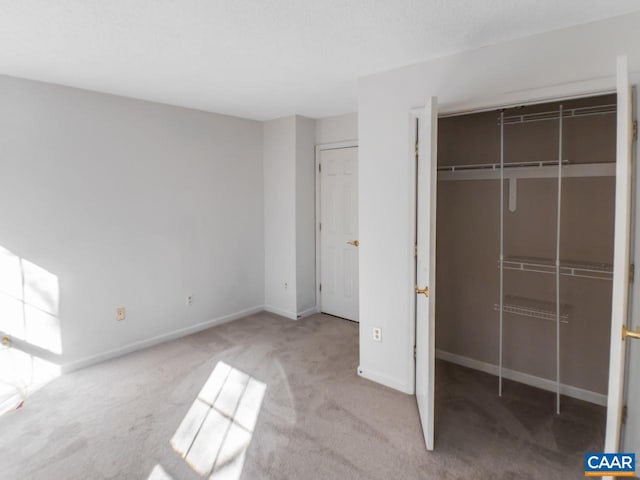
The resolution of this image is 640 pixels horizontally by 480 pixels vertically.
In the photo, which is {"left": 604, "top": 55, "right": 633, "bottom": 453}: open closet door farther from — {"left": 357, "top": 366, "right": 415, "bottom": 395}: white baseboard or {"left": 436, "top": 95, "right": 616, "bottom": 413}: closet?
{"left": 357, "top": 366, "right": 415, "bottom": 395}: white baseboard

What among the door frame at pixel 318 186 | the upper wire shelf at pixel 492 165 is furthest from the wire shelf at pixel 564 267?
the door frame at pixel 318 186

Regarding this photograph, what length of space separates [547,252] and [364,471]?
2034 millimetres

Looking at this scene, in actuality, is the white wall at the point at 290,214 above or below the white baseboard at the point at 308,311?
above

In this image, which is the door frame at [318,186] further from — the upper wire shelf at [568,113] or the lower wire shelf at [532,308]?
the lower wire shelf at [532,308]

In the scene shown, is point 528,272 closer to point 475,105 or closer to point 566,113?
point 566,113

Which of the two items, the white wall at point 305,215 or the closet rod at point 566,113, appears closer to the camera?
the closet rod at point 566,113

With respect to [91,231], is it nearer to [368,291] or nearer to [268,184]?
[268,184]

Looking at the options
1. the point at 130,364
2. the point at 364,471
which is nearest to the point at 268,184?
the point at 130,364

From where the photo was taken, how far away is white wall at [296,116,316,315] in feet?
14.6

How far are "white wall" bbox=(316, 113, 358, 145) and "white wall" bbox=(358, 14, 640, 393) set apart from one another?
4.32ft

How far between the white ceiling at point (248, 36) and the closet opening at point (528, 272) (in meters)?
0.79

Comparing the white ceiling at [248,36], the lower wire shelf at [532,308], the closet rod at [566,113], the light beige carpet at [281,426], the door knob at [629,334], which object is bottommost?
the light beige carpet at [281,426]

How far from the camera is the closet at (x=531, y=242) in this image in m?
2.63

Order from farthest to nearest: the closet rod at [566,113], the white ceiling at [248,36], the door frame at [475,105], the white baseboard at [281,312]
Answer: the white baseboard at [281,312] < the closet rod at [566,113] < the door frame at [475,105] < the white ceiling at [248,36]
